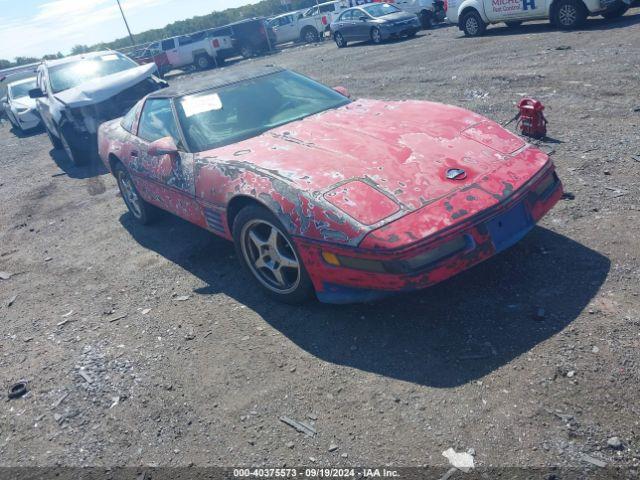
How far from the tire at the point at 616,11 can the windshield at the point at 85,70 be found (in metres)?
10.4

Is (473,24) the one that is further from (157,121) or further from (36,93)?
(157,121)

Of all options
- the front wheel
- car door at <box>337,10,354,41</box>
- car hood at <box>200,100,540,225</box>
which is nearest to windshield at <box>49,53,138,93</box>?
car hood at <box>200,100,540,225</box>

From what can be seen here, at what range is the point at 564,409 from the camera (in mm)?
2350

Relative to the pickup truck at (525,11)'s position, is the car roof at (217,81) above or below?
above

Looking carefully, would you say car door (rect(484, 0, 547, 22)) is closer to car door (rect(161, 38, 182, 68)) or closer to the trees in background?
car door (rect(161, 38, 182, 68))

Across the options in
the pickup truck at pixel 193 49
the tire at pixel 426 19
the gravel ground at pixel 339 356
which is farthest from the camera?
the pickup truck at pixel 193 49

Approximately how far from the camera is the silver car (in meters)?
17.8

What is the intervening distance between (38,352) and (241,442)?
2015mm

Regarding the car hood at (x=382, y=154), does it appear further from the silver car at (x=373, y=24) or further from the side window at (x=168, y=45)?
the side window at (x=168, y=45)

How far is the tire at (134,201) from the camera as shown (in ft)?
17.7

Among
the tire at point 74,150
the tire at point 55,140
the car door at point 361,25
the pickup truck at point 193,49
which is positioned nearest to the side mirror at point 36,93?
the tire at point 55,140

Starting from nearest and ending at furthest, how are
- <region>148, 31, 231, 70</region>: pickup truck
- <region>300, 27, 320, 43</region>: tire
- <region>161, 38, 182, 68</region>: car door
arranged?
<region>148, 31, 231, 70</region>: pickup truck < <region>161, 38, 182, 68</region>: car door < <region>300, 27, 320, 43</region>: tire

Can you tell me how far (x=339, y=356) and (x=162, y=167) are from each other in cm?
242

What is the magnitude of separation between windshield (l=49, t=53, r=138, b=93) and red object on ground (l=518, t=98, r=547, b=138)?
7.36 m
